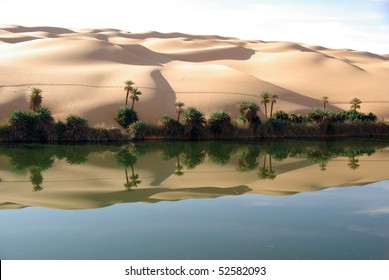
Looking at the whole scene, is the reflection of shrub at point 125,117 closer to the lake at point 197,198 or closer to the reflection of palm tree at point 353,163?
the lake at point 197,198

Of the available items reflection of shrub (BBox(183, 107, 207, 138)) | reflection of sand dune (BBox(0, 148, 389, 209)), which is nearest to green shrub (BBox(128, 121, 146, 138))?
reflection of shrub (BBox(183, 107, 207, 138))

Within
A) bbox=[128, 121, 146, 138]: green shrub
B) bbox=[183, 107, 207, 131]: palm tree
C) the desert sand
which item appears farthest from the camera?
the desert sand

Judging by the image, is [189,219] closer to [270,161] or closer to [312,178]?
[312,178]

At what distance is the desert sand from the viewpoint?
128 ft

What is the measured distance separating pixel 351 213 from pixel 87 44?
4806 centimetres

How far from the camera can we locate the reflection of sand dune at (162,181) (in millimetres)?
16562

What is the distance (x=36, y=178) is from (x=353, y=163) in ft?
49.8

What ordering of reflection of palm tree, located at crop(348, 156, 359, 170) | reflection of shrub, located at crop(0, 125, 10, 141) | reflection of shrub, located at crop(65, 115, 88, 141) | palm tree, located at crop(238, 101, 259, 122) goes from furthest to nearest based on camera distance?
1. palm tree, located at crop(238, 101, 259, 122)
2. reflection of shrub, located at crop(65, 115, 88, 141)
3. reflection of shrub, located at crop(0, 125, 10, 141)
4. reflection of palm tree, located at crop(348, 156, 359, 170)

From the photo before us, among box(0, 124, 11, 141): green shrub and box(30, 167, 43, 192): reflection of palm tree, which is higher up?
box(0, 124, 11, 141): green shrub

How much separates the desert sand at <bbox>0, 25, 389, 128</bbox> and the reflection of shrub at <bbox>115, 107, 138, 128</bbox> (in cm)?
57

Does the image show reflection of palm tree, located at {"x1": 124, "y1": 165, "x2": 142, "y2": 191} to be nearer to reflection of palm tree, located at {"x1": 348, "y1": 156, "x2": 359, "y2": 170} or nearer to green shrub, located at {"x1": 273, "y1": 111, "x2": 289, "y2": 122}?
reflection of palm tree, located at {"x1": 348, "y1": 156, "x2": 359, "y2": 170}

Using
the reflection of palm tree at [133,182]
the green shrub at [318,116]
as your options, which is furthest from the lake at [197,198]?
the green shrub at [318,116]

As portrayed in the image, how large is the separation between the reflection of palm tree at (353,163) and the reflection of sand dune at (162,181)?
24 centimetres

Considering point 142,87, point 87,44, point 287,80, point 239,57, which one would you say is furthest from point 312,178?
point 239,57
